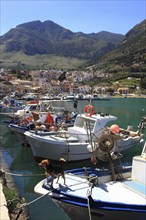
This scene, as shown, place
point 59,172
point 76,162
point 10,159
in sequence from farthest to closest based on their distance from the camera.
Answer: point 10,159 < point 76,162 < point 59,172

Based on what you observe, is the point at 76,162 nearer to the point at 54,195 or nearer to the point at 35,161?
the point at 35,161

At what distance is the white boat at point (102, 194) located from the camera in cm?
1077

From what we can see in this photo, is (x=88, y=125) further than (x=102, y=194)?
Yes

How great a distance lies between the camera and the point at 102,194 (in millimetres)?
→ 11664

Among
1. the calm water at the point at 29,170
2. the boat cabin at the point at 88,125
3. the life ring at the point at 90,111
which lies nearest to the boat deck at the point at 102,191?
the calm water at the point at 29,170

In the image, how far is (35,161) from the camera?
70.7ft

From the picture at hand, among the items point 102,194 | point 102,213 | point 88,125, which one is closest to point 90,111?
point 88,125

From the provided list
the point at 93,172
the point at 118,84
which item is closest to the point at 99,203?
the point at 93,172

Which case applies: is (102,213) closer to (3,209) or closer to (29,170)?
(3,209)

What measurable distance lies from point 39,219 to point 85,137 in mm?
8752

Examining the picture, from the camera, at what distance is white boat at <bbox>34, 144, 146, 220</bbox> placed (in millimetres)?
10766

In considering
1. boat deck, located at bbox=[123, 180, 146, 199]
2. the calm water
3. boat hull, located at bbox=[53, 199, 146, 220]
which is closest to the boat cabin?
the calm water

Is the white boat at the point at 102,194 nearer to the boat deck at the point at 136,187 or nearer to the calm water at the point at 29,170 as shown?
the boat deck at the point at 136,187

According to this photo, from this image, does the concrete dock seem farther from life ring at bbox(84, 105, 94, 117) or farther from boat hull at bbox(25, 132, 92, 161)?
life ring at bbox(84, 105, 94, 117)
